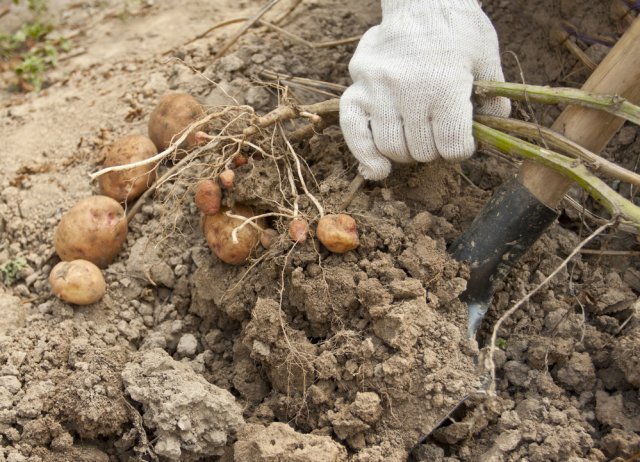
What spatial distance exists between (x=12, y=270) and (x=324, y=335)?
108 centimetres

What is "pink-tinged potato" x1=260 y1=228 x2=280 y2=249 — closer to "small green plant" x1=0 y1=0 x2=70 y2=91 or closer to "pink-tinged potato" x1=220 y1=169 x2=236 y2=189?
"pink-tinged potato" x1=220 y1=169 x2=236 y2=189

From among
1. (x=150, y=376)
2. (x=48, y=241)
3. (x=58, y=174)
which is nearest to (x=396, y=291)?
(x=150, y=376)

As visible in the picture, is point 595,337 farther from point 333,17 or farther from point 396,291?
point 333,17

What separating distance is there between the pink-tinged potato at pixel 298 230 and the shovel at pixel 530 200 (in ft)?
1.36

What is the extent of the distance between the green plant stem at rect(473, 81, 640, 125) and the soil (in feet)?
0.19

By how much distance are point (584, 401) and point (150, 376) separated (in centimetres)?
110

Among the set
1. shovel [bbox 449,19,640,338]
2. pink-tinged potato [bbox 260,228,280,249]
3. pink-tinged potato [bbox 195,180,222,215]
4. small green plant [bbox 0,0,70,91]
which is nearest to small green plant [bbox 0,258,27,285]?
pink-tinged potato [bbox 195,180,222,215]

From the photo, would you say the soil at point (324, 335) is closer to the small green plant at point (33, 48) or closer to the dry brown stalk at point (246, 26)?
the dry brown stalk at point (246, 26)

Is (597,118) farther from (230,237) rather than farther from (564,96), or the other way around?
(230,237)

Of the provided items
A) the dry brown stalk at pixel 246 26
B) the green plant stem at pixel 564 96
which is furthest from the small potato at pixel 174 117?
the green plant stem at pixel 564 96

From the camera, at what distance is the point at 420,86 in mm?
1712

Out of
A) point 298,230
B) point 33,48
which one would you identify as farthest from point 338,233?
point 33,48

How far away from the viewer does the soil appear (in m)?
1.59

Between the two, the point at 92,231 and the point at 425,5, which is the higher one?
the point at 425,5
